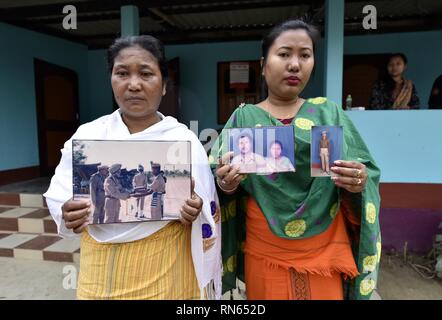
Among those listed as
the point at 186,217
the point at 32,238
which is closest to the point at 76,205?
the point at 186,217

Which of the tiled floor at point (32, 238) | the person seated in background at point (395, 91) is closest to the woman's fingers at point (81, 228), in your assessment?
the tiled floor at point (32, 238)

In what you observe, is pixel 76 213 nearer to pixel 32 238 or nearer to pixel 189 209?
pixel 189 209

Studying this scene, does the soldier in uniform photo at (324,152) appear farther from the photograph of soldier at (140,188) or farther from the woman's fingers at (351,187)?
the photograph of soldier at (140,188)

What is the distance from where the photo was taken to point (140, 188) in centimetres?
119

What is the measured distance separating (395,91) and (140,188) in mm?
3759

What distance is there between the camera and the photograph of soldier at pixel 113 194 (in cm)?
117

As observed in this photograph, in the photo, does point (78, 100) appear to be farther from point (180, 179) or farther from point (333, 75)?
point (180, 179)

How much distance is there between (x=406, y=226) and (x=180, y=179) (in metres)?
3.57

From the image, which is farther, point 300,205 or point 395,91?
point 395,91

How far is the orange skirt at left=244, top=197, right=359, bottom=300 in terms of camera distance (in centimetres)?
133

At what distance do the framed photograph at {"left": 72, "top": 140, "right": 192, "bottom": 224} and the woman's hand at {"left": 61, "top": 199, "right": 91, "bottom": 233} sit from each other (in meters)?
0.02
